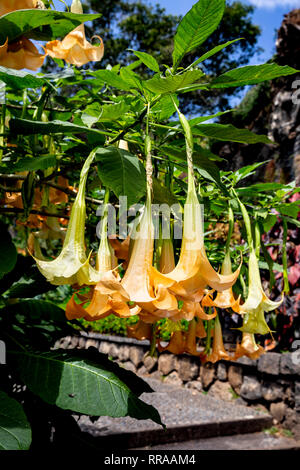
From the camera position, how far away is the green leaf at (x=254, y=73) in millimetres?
546

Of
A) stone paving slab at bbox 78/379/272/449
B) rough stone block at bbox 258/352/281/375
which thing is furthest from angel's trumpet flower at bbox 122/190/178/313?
rough stone block at bbox 258/352/281/375

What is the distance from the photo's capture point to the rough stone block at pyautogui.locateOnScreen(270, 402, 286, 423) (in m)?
3.73

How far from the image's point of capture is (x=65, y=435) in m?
1.29

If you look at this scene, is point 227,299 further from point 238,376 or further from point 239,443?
point 238,376

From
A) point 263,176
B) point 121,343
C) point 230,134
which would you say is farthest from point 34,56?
point 263,176

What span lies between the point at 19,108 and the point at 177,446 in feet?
9.32

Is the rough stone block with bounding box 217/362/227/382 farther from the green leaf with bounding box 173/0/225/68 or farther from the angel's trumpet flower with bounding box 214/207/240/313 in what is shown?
the green leaf with bounding box 173/0/225/68

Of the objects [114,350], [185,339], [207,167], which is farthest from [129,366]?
[207,167]

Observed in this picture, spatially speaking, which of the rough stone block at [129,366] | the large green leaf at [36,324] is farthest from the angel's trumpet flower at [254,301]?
the rough stone block at [129,366]

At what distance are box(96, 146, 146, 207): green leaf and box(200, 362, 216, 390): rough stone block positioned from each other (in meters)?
4.14

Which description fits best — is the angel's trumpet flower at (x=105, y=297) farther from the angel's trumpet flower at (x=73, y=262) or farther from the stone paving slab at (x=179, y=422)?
the stone paving slab at (x=179, y=422)

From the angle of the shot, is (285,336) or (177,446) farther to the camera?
(285,336)
